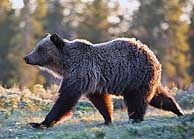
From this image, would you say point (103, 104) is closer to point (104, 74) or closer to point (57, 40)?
point (104, 74)

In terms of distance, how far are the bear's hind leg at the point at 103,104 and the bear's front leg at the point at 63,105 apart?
73 centimetres

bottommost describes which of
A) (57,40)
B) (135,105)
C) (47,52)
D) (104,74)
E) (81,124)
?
(81,124)

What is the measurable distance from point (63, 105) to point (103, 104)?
109 centimetres

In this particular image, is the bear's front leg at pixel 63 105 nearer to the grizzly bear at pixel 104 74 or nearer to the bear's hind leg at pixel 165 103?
the grizzly bear at pixel 104 74

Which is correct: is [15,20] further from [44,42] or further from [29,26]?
[44,42]

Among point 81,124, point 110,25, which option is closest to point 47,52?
point 81,124

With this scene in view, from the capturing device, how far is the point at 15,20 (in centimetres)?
5700

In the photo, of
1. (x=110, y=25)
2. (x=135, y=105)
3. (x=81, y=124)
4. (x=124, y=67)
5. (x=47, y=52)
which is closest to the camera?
(x=135, y=105)

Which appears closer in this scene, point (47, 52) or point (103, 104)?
point (103, 104)

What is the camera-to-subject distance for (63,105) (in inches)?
456

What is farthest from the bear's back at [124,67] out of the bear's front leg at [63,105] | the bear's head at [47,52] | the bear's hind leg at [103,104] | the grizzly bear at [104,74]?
the bear's head at [47,52]

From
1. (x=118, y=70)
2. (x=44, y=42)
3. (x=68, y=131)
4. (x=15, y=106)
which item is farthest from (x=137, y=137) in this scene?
(x=15, y=106)

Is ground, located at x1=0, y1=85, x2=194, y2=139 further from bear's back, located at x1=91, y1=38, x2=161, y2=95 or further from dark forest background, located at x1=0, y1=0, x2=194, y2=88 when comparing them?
dark forest background, located at x1=0, y1=0, x2=194, y2=88

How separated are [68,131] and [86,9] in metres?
50.7
